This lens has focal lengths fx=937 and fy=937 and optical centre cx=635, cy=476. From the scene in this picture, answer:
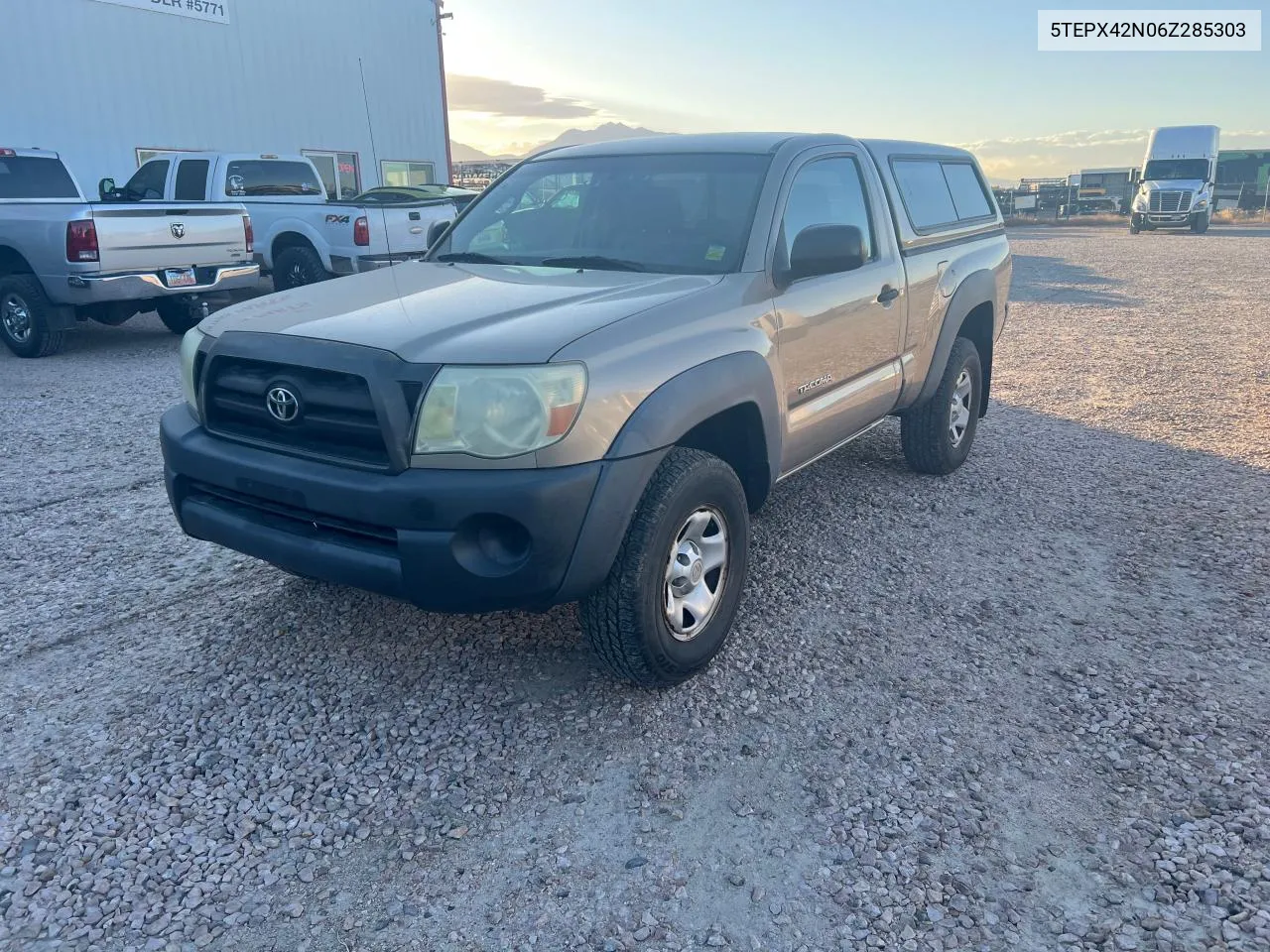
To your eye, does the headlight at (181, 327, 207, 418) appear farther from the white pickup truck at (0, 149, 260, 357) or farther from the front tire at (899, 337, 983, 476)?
the white pickup truck at (0, 149, 260, 357)

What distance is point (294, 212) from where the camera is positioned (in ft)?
37.3

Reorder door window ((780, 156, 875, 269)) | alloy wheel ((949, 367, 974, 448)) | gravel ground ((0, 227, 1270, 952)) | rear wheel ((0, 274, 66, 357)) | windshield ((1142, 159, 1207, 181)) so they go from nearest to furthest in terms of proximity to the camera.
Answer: gravel ground ((0, 227, 1270, 952)), door window ((780, 156, 875, 269)), alloy wheel ((949, 367, 974, 448)), rear wheel ((0, 274, 66, 357)), windshield ((1142, 159, 1207, 181))

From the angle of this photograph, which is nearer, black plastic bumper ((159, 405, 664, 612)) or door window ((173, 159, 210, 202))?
black plastic bumper ((159, 405, 664, 612))

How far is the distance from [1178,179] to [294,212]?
Result: 26.9 m

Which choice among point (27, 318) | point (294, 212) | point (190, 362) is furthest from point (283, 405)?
point (294, 212)

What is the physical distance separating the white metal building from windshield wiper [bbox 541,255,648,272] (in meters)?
9.98

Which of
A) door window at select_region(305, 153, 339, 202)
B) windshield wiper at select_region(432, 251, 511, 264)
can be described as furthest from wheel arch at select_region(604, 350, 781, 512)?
door window at select_region(305, 153, 339, 202)

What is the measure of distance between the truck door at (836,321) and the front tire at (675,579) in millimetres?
596

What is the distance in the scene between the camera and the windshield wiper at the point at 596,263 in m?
3.63

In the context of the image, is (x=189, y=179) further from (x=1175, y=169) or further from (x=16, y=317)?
(x=1175, y=169)

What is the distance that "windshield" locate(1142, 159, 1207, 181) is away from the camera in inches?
1094

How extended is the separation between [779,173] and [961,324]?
2.12m

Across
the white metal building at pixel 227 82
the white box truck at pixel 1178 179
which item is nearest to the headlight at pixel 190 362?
the white metal building at pixel 227 82

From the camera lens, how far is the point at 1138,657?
3.46m
